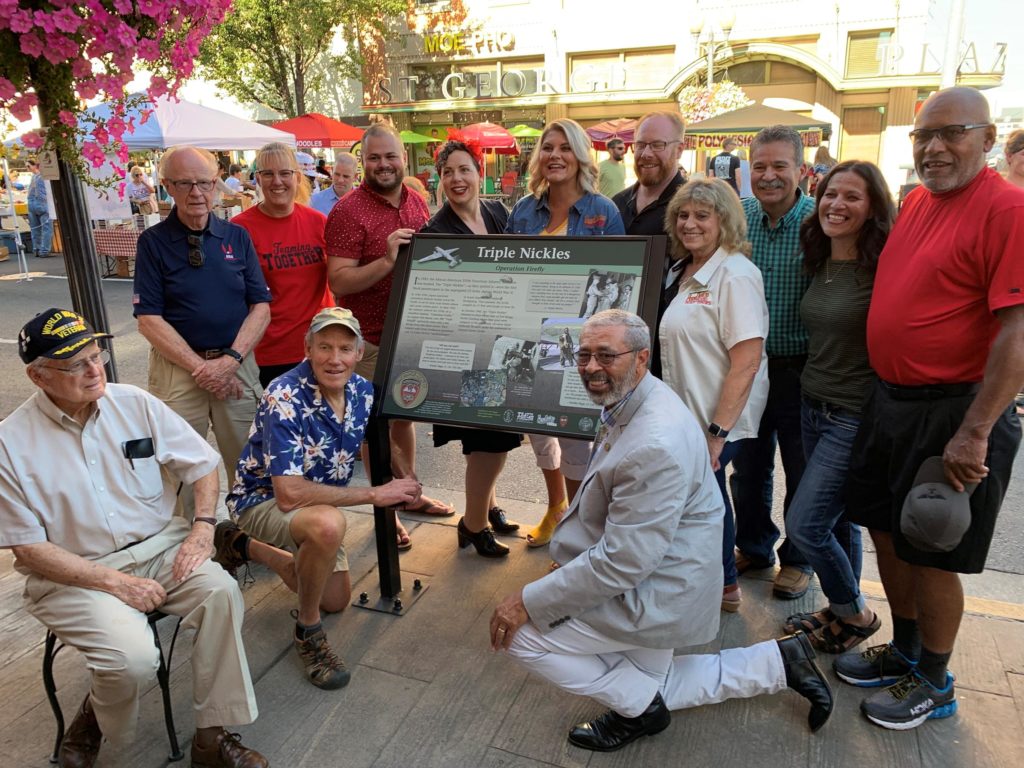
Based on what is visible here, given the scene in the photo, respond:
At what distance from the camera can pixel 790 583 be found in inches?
134

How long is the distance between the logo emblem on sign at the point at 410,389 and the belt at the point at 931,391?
183 cm

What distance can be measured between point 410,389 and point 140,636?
4.57ft

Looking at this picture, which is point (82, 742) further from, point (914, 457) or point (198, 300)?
point (914, 457)

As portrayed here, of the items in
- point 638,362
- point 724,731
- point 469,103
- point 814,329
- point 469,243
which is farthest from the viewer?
point 469,103

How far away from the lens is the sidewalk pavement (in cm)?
250

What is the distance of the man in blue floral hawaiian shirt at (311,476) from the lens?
2861 mm

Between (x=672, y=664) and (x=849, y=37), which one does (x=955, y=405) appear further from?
(x=849, y=37)

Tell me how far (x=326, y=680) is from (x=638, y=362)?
1.75m

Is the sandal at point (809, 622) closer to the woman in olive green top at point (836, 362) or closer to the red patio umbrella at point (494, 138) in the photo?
the woman in olive green top at point (836, 362)

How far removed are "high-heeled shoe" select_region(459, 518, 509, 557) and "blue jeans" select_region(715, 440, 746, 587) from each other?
1.17m

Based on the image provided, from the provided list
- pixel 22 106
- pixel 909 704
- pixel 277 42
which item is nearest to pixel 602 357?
pixel 909 704

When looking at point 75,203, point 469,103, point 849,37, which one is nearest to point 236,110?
point 469,103

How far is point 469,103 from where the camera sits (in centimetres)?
2808

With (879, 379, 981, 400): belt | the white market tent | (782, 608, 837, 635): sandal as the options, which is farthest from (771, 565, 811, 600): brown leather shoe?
the white market tent
